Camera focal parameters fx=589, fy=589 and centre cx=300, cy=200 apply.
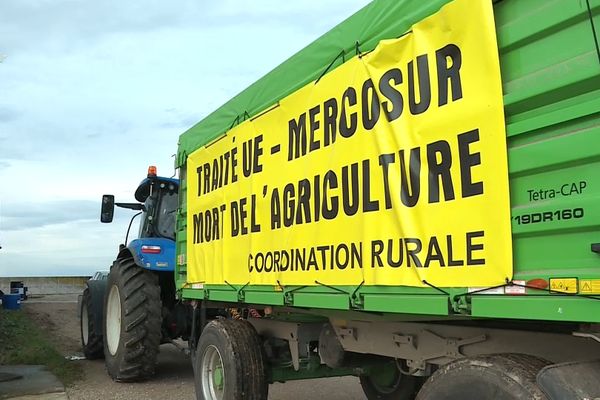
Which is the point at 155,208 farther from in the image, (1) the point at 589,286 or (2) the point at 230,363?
(1) the point at 589,286

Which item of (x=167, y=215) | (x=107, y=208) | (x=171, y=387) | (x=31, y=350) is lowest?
(x=171, y=387)

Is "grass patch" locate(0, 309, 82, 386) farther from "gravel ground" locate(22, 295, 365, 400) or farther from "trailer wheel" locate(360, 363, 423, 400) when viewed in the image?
"trailer wheel" locate(360, 363, 423, 400)

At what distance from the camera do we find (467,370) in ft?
8.70

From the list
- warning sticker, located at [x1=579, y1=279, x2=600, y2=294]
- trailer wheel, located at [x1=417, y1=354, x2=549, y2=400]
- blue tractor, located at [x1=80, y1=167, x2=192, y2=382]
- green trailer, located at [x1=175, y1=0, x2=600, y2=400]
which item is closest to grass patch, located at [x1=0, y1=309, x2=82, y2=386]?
blue tractor, located at [x1=80, y1=167, x2=192, y2=382]

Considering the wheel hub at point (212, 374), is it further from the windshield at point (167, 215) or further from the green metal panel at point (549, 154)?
the windshield at point (167, 215)

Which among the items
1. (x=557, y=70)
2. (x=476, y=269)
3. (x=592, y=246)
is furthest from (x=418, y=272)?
(x=557, y=70)

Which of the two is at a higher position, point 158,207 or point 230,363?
point 158,207

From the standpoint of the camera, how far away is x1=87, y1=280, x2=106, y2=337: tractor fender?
387 inches

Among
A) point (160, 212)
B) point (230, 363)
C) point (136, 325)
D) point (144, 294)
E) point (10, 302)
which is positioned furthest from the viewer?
point (10, 302)

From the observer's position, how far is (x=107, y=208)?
29.0 ft

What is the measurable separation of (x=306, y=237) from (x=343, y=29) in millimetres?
1404

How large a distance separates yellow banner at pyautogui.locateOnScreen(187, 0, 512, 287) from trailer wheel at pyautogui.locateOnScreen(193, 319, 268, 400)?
2.30ft

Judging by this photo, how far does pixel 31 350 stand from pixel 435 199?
980cm

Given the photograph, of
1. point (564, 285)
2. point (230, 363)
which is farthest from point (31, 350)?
point (564, 285)
